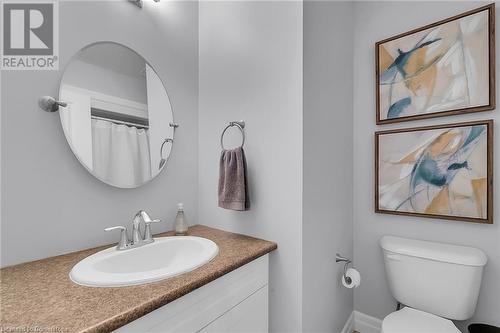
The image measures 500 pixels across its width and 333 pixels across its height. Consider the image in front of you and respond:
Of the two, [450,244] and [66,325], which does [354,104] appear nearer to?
[450,244]

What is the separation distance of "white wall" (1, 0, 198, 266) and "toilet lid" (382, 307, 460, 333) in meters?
1.28

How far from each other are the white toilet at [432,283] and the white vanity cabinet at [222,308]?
646 mm

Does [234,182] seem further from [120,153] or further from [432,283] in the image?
[432,283]

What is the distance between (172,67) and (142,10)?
12.0 inches

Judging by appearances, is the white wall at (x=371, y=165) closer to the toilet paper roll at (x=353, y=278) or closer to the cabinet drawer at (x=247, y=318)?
the toilet paper roll at (x=353, y=278)

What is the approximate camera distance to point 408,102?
1.50 m

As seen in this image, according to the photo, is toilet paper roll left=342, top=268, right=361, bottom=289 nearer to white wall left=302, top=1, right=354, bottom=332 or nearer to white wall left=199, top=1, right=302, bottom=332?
white wall left=302, top=1, right=354, bottom=332

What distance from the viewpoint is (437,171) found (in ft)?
4.61

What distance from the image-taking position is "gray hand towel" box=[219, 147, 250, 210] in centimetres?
122

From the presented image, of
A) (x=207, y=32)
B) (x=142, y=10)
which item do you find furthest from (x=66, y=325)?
(x=207, y=32)

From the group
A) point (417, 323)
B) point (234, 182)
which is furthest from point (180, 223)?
point (417, 323)

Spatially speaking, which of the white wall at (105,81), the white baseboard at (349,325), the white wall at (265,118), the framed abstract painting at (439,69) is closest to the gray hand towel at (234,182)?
the white wall at (265,118)

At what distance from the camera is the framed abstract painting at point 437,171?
128cm

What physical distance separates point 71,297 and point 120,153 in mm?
654
